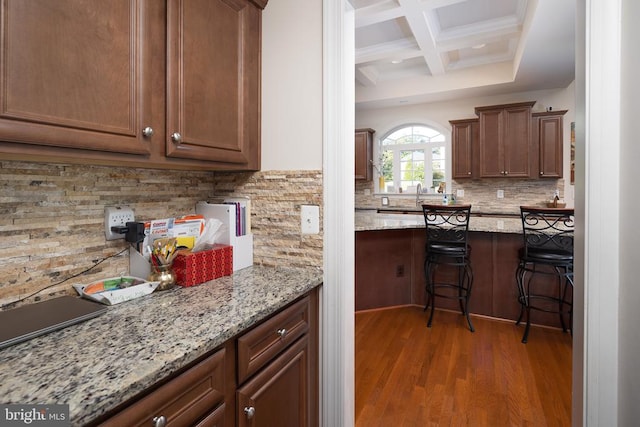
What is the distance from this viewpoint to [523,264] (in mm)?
2705

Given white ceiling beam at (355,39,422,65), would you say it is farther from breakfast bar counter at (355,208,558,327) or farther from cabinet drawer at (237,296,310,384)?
cabinet drawer at (237,296,310,384)

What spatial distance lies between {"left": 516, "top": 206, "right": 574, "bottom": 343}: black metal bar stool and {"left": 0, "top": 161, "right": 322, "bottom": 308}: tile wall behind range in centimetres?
196

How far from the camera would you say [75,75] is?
2.83 feet

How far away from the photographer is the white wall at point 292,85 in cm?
143

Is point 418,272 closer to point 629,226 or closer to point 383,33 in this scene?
point 629,226

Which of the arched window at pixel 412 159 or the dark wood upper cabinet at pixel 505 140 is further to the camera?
the arched window at pixel 412 159

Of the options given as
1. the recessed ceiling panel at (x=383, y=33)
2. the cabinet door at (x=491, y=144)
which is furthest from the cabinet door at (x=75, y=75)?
the cabinet door at (x=491, y=144)

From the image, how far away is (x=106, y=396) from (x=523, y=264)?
2.99 metres

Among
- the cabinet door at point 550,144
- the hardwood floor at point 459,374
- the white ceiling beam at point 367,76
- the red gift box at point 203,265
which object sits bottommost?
the hardwood floor at point 459,374

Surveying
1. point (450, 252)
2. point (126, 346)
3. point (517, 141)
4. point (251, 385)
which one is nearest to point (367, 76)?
point (517, 141)

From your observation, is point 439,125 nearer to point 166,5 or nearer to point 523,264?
point 523,264

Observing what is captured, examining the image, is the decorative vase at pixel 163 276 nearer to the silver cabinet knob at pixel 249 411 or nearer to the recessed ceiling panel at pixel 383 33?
the silver cabinet knob at pixel 249 411

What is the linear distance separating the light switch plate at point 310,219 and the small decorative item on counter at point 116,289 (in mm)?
632

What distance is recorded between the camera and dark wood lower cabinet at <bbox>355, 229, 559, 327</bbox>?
2.96 metres
